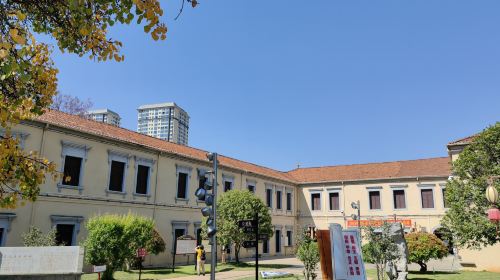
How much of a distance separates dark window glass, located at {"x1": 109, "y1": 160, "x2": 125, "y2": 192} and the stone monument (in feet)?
47.3

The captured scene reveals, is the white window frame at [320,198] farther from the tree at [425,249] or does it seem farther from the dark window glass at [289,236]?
the tree at [425,249]

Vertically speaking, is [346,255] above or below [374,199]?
below

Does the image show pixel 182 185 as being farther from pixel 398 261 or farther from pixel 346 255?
pixel 346 255

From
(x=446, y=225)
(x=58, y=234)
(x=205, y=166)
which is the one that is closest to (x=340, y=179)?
(x=205, y=166)

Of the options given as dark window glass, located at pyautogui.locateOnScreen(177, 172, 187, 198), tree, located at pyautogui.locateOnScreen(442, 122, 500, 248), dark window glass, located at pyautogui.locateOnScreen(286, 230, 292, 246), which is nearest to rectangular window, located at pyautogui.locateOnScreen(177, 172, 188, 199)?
dark window glass, located at pyautogui.locateOnScreen(177, 172, 187, 198)

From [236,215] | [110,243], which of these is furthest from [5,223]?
[236,215]

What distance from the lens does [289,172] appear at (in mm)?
43938

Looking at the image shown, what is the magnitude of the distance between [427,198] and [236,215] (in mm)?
19753

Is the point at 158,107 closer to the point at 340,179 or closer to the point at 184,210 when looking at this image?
the point at 340,179

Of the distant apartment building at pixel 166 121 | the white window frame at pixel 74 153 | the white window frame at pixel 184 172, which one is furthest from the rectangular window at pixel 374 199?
the distant apartment building at pixel 166 121

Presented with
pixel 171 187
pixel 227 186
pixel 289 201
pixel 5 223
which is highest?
pixel 227 186

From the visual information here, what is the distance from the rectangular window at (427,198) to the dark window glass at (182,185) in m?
21.2

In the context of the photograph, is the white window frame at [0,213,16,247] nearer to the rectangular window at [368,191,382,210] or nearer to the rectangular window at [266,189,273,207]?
the rectangular window at [266,189,273,207]

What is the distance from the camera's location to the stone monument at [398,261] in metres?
15.7
